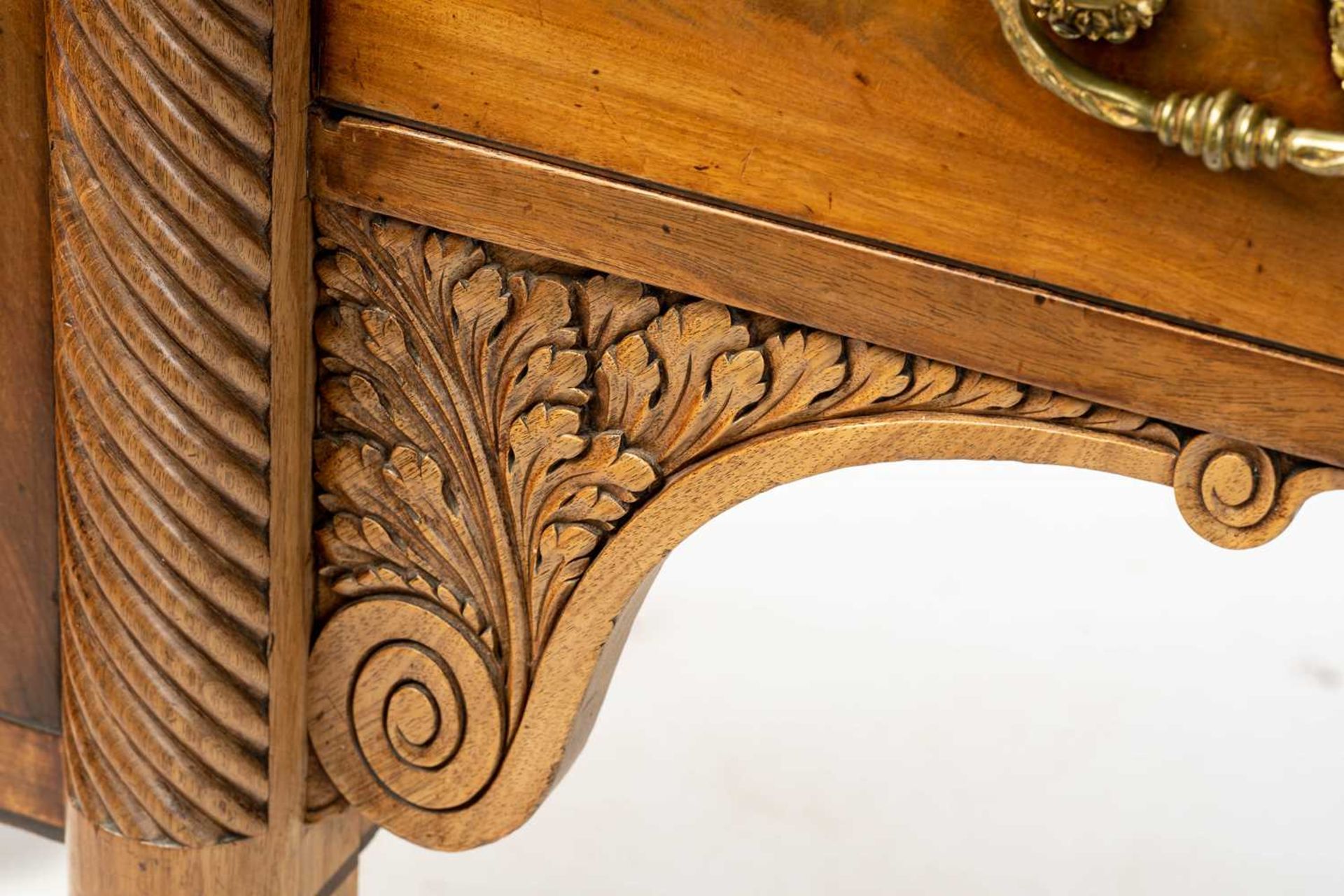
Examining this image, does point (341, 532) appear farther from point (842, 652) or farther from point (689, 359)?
Result: point (842, 652)

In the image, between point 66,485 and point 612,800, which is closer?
point 66,485

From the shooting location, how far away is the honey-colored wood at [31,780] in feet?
3.22

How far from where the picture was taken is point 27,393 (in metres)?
0.89

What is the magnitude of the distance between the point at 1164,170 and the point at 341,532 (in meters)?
0.43

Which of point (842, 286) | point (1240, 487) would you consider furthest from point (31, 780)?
point (1240, 487)

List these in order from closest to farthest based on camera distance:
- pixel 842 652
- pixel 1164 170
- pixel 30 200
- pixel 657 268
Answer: pixel 1164 170, pixel 657 268, pixel 30 200, pixel 842 652

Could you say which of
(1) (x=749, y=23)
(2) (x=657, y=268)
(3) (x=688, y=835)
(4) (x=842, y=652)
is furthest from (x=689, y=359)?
(4) (x=842, y=652)

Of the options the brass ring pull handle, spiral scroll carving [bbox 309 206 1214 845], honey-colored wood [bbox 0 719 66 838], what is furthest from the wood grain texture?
the brass ring pull handle

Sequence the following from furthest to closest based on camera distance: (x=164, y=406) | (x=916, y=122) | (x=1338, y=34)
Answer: (x=164, y=406) < (x=916, y=122) < (x=1338, y=34)

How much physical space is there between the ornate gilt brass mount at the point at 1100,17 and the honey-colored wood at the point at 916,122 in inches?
0.8

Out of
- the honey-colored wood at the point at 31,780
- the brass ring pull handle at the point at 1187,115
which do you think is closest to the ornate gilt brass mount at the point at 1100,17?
the brass ring pull handle at the point at 1187,115

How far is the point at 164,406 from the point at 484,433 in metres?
0.14

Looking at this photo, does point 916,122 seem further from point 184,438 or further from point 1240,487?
point 184,438

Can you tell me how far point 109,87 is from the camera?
753mm
